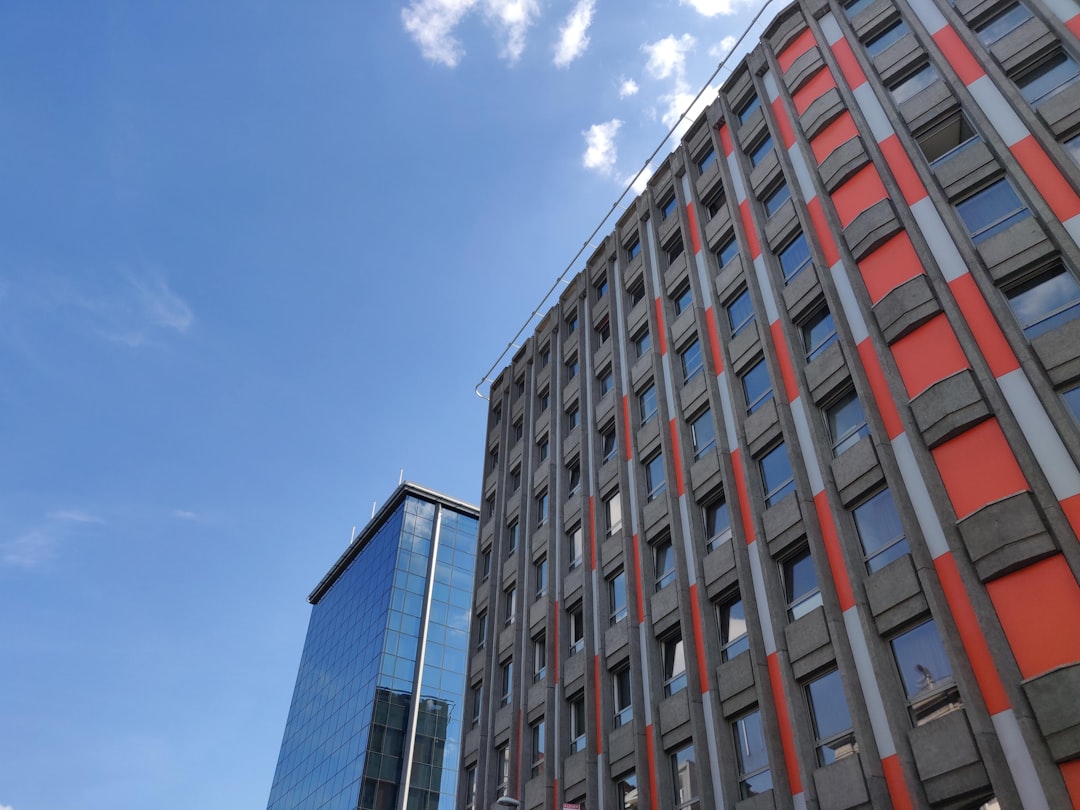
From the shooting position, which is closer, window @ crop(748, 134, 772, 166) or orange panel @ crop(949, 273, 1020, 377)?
orange panel @ crop(949, 273, 1020, 377)

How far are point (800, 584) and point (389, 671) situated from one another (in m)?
44.5

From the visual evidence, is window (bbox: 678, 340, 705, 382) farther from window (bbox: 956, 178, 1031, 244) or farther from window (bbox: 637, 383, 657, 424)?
window (bbox: 956, 178, 1031, 244)

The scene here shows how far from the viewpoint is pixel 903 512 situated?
56.9ft

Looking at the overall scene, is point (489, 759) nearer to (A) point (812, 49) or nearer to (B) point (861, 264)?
(B) point (861, 264)

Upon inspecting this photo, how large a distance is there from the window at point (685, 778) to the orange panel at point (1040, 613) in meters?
8.84

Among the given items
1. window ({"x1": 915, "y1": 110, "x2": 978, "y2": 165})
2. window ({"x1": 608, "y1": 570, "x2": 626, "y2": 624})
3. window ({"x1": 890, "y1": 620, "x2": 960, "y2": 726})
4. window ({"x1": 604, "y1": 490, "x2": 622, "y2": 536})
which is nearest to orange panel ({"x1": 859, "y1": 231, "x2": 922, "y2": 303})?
window ({"x1": 915, "y1": 110, "x2": 978, "y2": 165})

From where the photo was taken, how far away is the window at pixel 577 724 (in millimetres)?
26422

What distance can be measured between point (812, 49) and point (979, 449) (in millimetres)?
16690

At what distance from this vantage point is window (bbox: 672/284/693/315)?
30781 millimetres

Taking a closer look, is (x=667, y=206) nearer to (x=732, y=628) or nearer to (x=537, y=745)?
(x=732, y=628)

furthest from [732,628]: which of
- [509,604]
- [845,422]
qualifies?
[509,604]

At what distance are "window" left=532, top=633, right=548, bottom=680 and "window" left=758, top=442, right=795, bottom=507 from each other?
1116 centimetres

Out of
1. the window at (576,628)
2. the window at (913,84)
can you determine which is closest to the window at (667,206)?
the window at (913,84)

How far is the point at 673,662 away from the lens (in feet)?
77.6
